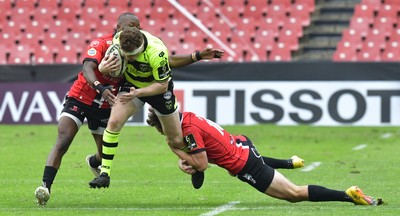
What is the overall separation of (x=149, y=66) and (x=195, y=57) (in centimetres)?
103

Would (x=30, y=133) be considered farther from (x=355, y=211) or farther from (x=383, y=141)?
(x=355, y=211)

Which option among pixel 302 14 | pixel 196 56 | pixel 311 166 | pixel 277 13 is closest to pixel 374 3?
pixel 302 14

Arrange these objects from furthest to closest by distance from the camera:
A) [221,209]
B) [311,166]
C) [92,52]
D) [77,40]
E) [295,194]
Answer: [77,40], [311,166], [92,52], [221,209], [295,194]

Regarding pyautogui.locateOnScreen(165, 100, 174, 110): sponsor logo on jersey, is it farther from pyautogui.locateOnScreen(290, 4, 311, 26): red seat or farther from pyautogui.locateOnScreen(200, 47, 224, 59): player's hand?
pyautogui.locateOnScreen(290, 4, 311, 26): red seat

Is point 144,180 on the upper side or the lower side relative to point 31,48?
upper

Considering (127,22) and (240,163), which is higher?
(127,22)

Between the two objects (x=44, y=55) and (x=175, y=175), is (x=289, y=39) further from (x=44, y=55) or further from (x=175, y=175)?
(x=175, y=175)

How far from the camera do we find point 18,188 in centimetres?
1222

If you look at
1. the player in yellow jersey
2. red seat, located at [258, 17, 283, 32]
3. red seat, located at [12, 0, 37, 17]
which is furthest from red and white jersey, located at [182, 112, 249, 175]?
red seat, located at [12, 0, 37, 17]

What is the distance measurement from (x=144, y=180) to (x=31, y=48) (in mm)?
15368

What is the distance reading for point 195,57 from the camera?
430 inches

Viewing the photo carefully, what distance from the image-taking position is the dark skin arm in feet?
33.5

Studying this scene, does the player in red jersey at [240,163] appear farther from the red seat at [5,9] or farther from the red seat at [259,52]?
the red seat at [5,9]

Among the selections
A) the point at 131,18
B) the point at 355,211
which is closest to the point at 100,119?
the point at 131,18
